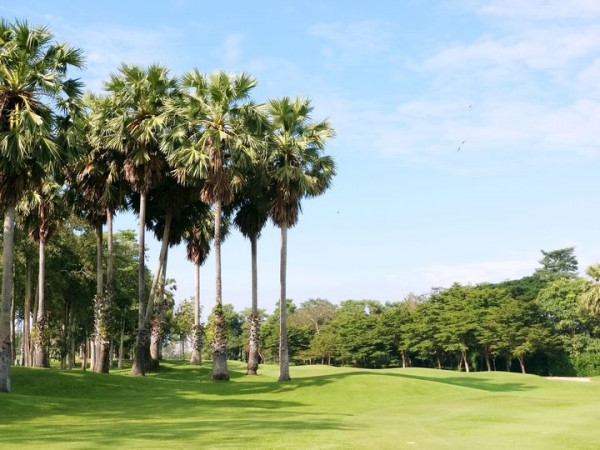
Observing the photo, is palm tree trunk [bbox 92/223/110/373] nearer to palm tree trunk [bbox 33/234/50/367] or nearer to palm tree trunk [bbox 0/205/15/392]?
palm tree trunk [bbox 33/234/50/367]

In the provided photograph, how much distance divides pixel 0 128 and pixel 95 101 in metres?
11.4

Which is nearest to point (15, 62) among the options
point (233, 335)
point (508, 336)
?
point (508, 336)

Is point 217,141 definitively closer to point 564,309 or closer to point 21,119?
point 21,119

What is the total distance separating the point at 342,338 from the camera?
3620 inches

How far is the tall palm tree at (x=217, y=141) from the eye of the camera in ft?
109

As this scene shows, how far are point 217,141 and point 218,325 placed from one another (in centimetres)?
1057

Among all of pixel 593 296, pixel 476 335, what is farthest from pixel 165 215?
pixel 476 335

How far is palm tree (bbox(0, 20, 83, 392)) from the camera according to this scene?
2414 cm

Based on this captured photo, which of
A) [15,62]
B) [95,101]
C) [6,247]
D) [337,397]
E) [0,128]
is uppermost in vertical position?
[95,101]

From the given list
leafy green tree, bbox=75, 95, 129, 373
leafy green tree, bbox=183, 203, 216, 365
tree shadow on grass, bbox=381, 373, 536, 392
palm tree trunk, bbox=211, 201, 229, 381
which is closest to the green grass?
tree shadow on grass, bbox=381, 373, 536, 392

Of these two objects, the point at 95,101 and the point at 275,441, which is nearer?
the point at 275,441

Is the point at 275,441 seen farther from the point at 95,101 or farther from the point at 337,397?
the point at 95,101

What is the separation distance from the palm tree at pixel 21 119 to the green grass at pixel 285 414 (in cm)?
527

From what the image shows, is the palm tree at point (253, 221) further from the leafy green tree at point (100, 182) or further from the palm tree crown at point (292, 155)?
the leafy green tree at point (100, 182)
